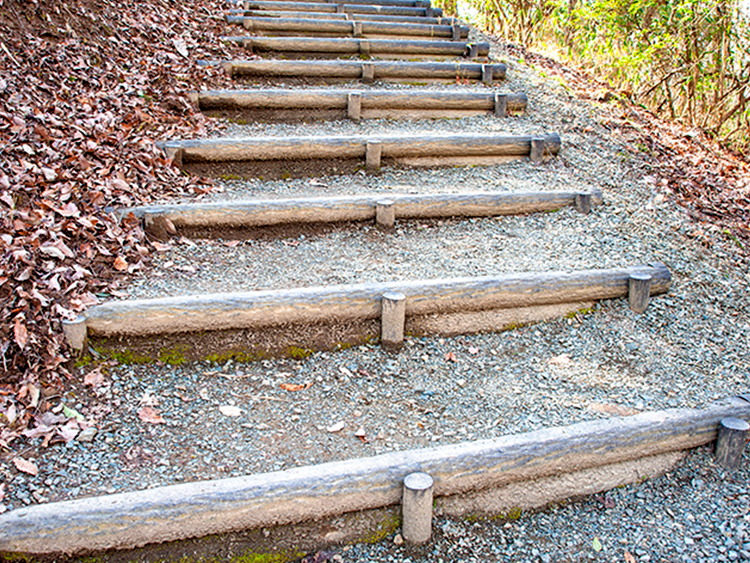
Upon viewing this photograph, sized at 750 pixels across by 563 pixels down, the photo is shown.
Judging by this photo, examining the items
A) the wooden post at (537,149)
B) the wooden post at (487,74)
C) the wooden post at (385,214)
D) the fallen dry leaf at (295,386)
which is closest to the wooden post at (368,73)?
the wooden post at (487,74)

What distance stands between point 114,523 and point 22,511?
1.04 ft

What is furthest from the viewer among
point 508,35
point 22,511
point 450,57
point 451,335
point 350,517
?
point 508,35

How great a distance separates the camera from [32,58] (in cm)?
410

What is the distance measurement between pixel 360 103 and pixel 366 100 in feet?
0.38

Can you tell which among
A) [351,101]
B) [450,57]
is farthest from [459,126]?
[450,57]

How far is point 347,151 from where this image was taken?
14.4 ft

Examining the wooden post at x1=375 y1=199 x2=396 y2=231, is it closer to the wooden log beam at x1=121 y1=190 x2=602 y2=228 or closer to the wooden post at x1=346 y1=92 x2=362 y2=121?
the wooden log beam at x1=121 y1=190 x2=602 y2=228

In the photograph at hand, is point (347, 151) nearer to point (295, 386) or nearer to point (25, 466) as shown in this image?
point (295, 386)

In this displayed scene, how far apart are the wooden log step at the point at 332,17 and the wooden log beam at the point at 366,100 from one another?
232 cm

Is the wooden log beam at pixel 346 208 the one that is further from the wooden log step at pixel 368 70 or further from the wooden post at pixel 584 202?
the wooden log step at pixel 368 70

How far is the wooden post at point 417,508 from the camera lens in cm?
207

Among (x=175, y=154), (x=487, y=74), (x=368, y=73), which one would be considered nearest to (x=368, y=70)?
(x=368, y=73)

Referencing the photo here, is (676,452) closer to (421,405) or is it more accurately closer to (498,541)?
(498,541)

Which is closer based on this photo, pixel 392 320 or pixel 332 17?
pixel 392 320
